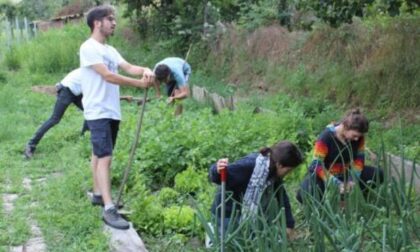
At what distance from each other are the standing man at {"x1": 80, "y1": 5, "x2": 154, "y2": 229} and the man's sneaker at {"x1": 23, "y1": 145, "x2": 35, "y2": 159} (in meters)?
2.74

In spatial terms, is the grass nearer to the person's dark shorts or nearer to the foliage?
the person's dark shorts

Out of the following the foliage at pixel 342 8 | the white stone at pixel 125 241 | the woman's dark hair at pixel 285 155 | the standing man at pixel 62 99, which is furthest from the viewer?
the standing man at pixel 62 99

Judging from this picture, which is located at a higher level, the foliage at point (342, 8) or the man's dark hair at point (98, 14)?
the man's dark hair at point (98, 14)

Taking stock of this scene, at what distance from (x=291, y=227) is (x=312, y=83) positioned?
20.4 ft

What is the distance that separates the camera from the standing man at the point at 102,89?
486 centimetres

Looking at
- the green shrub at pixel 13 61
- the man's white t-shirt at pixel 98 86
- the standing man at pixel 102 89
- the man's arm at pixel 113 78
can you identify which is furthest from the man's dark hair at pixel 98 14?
the green shrub at pixel 13 61

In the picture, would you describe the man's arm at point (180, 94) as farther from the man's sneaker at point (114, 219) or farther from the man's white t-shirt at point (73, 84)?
the man's sneaker at point (114, 219)

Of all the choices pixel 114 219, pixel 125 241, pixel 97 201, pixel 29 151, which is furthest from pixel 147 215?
pixel 29 151

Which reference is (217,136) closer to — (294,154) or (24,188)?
(24,188)

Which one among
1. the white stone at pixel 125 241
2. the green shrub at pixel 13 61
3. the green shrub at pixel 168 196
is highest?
the white stone at pixel 125 241

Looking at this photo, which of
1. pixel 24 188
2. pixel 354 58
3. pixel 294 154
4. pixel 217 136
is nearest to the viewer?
pixel 294 154

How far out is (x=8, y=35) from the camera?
20.9 metres

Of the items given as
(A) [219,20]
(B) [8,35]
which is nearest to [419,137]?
(A) [219,20]

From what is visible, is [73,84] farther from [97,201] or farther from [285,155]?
[285,155]
